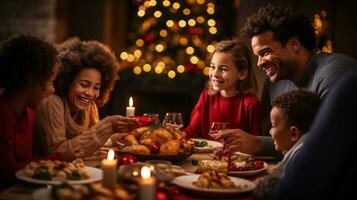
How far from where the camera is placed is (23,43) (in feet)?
7.82

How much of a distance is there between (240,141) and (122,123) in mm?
628

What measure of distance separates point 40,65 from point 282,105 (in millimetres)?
1167

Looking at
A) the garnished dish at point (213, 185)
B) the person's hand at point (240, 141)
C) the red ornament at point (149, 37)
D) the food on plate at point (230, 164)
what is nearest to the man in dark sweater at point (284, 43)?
the person's hand at point (240, 141)

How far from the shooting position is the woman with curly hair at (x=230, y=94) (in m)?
3.52

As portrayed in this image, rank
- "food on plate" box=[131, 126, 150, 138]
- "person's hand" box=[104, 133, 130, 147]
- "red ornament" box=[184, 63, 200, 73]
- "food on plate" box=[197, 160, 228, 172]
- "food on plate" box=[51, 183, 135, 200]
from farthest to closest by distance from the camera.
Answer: "red ornament" box=[184, 63, 200, 73] < "person's hand" box=[104, 133, 130, 147] < "food on plate" box=[131, 126, 150, 138] < "food on plate" box=[197, 160, 228, 172] < "food on plate" box=[51, 183, 135, 200]

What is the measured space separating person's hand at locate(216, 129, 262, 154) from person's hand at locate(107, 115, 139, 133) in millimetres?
506

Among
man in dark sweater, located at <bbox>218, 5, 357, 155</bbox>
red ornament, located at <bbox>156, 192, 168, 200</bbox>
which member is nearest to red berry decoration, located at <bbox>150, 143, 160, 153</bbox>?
red ornament, located at <bbox>156, 192, 168, 200</bbox>

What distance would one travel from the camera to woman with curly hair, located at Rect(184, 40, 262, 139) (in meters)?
3.52

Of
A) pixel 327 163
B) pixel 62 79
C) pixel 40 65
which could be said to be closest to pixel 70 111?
pixel 62 79

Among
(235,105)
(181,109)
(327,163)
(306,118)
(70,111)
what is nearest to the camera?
(327,163)

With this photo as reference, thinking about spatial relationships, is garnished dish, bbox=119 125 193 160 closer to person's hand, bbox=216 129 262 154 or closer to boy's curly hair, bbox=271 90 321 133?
person's hand, bbox=216 129 262 154

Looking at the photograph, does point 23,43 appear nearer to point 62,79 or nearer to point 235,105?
point 62,79

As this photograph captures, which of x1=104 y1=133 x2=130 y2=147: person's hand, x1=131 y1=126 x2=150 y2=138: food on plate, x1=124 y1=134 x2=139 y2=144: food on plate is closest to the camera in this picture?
x1=124 y1=134 x2=139 y2=144: food on plate

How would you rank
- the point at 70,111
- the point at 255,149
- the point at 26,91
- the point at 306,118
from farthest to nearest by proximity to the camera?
the point at 70,111, the point at 255,149, the point at 26,91, the point at 306,118
